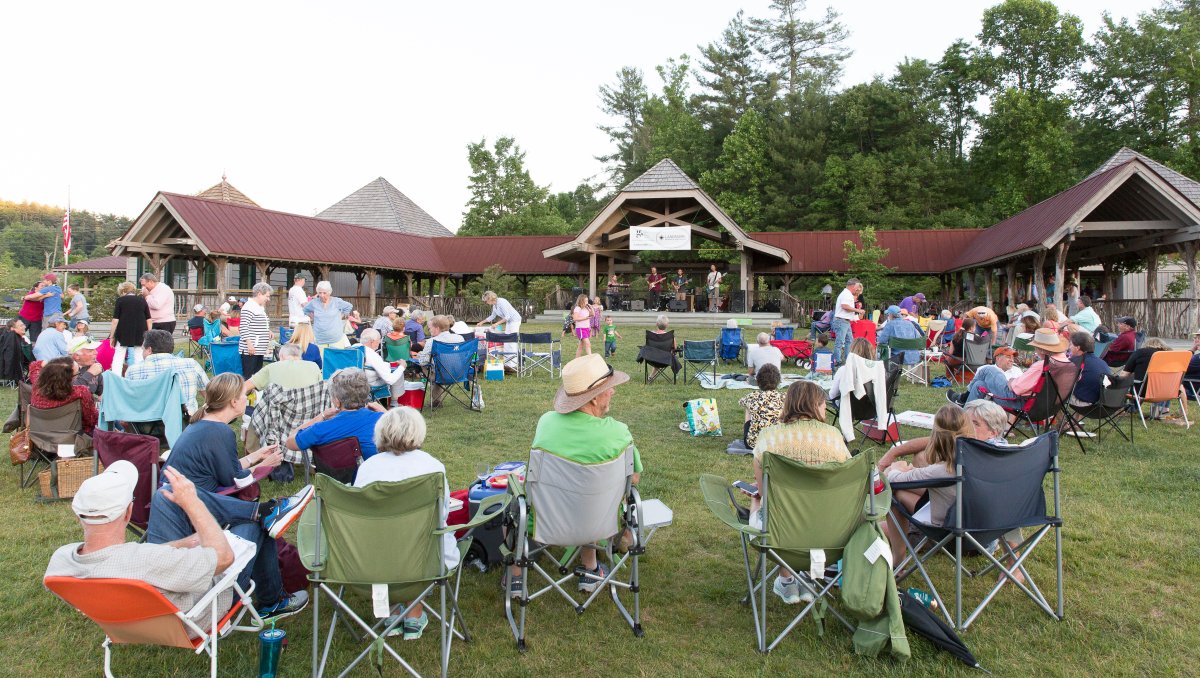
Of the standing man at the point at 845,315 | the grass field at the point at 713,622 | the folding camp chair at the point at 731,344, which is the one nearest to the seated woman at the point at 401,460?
the grass field at the point at 713,622

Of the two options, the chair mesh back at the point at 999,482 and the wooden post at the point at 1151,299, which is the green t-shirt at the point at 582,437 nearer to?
the chair mesh back at the point at 999,482

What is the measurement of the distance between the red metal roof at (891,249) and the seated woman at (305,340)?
19.7 meters

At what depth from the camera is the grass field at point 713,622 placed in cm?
295

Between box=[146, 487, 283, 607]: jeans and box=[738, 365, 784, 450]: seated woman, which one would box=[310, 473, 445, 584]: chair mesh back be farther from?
box=[738, 365, 784, 450]: seated woman

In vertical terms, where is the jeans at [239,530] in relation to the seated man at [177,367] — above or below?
A: below

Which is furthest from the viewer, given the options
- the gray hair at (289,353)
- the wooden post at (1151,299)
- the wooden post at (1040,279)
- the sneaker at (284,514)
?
the wooden post at (1040,279)

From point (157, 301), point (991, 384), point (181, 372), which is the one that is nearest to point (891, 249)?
point (991, 384)

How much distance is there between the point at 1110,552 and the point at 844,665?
2253 mm

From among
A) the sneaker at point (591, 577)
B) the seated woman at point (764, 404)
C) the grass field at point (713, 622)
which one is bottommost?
the grass field at point (713, 622)


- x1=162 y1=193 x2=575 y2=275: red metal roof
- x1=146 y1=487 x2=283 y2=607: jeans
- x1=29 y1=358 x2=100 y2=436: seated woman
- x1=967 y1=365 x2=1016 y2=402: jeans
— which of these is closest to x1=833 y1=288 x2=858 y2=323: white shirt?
x1=967 y1=365 x2=1016 y2=402: jeans

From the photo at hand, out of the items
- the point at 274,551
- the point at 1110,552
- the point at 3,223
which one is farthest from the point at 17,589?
the point at 3,223

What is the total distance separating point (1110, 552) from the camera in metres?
4.09

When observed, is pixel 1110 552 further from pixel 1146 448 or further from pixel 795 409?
pixel 1146 448

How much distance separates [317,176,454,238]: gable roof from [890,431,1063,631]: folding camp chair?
30220 mm
